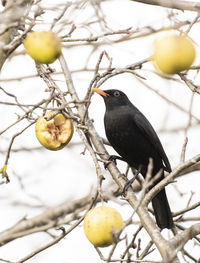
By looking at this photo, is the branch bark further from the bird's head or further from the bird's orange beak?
the bird's head

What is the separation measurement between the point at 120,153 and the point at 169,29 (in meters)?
2.46

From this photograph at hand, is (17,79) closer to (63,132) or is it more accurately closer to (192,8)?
(63,132)

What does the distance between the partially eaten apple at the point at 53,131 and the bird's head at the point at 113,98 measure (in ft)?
5.44

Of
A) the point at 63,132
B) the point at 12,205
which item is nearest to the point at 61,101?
the point at 63,132

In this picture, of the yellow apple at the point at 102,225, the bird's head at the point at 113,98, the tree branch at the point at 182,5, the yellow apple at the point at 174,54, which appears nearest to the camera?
the yellow apple at the point at 174,54

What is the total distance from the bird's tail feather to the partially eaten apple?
1.42m

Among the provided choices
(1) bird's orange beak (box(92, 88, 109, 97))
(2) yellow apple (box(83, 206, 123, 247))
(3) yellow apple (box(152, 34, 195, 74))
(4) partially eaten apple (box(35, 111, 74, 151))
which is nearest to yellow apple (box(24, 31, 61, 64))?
(3) yellow apple (box(152, 34, 195, 74))

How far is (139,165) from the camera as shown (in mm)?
4945

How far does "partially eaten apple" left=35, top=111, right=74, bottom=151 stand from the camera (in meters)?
3.25

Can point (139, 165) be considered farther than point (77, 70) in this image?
No

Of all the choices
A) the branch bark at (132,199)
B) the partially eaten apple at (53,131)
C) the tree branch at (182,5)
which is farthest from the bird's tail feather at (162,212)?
the tree branch at (182,5)

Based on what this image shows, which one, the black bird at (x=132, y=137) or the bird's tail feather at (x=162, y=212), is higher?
the black bird at (x=132, y=137)

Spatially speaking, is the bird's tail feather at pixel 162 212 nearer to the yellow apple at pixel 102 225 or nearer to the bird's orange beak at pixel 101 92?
the bird's orange beak at pixel 101 92

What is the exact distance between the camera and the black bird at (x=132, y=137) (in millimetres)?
4816
